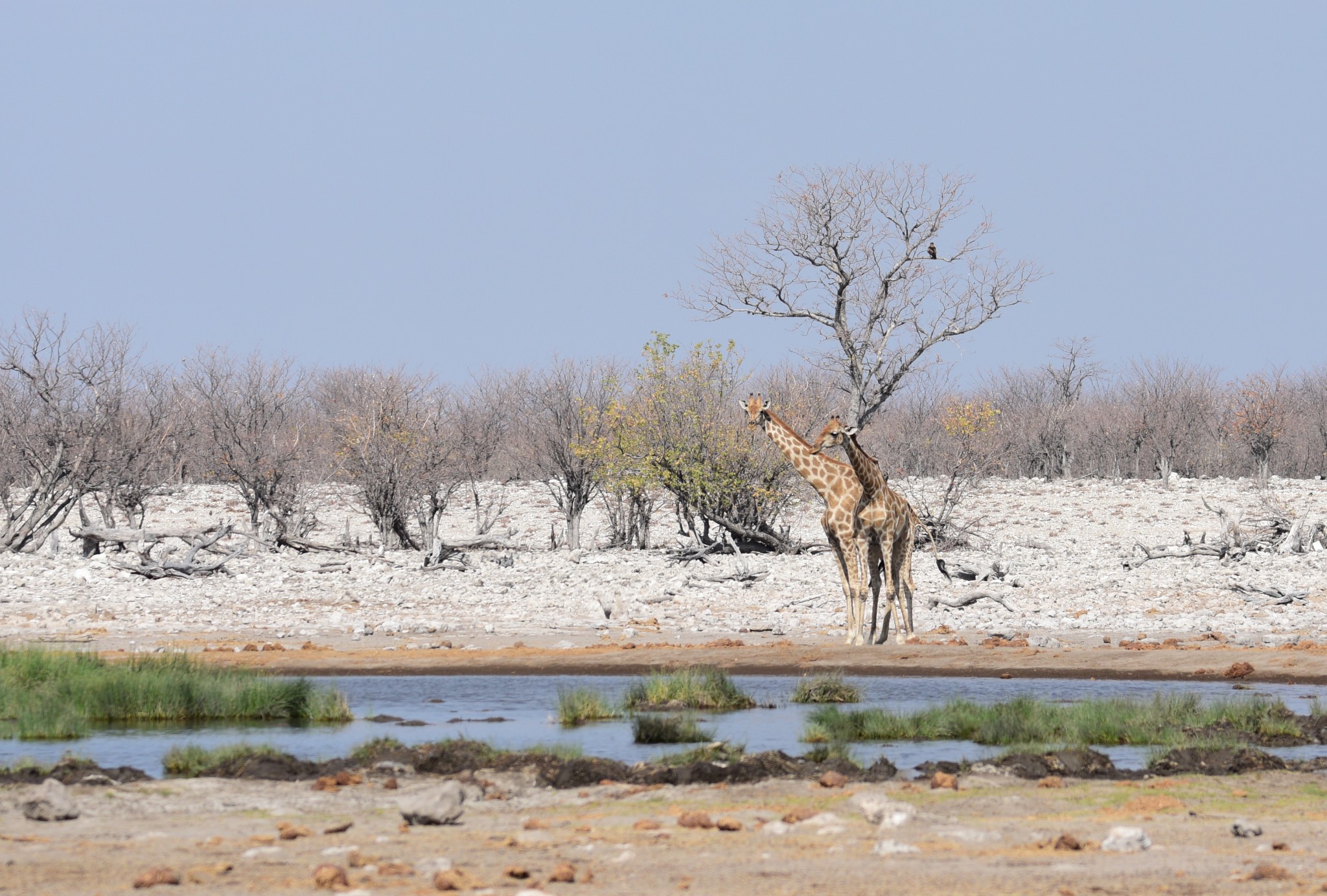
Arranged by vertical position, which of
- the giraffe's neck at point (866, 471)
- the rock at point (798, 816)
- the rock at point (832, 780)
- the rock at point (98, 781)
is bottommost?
the rock at point (832, 780)

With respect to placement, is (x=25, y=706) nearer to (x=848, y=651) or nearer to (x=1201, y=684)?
(x=848, y=651)

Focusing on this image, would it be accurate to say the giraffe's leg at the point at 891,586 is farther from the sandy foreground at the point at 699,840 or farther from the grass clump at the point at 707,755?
the sandy foreground at the point at 699,840

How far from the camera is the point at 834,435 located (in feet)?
59.7

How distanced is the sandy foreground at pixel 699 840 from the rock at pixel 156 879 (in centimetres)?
6

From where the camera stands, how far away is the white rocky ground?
22.6m

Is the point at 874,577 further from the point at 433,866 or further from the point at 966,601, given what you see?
the point at 433,866

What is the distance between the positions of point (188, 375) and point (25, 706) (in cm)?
3380

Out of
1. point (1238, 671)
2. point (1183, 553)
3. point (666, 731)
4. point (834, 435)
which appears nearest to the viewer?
point (666, 731)

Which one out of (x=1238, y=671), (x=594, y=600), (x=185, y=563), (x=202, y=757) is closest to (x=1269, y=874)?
(x=202, y=757)

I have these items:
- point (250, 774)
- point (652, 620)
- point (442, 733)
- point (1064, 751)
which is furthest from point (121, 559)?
point (1064, 751)

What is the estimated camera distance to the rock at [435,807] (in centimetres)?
880

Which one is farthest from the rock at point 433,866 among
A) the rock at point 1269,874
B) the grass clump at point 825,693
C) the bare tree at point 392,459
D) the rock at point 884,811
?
the bare tree at point 392,459

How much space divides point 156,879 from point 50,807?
2363 mm

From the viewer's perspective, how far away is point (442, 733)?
1367cm
